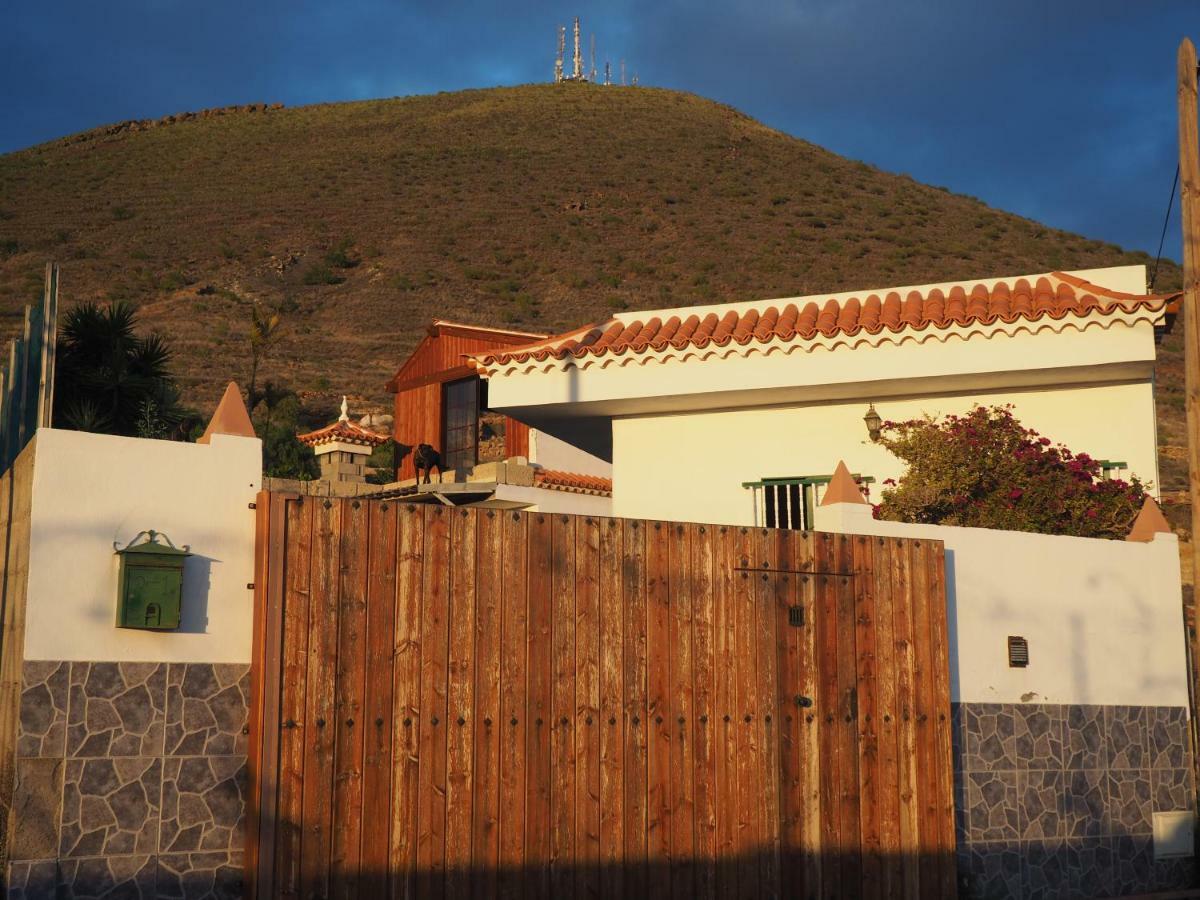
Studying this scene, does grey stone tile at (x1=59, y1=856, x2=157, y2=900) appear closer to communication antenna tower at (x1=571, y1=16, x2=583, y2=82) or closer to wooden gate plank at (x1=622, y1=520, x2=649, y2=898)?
wooden gate plank at (x1=622, y1=520, x2=649, y2=898)

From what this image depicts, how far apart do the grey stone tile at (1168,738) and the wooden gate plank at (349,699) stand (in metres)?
7.93

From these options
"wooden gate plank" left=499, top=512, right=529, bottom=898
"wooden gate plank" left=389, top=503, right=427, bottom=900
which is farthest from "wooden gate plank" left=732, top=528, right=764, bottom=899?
"wooden gate plank" left=389, top=503, right=427, bottom=900

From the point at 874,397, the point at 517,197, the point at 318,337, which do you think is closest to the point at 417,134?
the point at 517,197

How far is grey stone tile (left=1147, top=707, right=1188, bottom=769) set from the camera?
12555mm

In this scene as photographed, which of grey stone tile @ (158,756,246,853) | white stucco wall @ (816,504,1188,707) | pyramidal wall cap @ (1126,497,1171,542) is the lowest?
grey stone tile @ (158,756,246,853)

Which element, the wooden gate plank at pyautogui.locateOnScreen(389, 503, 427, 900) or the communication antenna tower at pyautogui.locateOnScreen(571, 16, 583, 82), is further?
the communication antenna tower at pyautogui.locateOnScreen(571, 16, 583, 82)

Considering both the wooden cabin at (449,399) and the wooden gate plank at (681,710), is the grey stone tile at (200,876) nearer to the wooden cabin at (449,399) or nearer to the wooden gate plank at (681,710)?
the wooden gate plank at (681,710)

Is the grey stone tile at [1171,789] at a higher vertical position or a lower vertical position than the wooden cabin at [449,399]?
lower

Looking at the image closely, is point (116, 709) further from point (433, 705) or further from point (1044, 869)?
point (1044, 869)

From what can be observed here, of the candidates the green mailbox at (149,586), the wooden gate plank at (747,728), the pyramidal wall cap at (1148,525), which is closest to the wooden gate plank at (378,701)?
the green mailbox at (149,586)

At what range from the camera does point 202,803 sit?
7922 mm

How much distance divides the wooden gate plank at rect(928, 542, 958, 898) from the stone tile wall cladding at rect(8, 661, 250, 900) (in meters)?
5.60

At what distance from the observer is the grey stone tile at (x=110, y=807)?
755cm

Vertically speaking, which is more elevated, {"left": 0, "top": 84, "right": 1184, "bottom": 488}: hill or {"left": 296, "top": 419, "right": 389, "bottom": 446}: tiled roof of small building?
{"left": 0, "top": 84, "right": 1184, "bottom": 488}: hill
